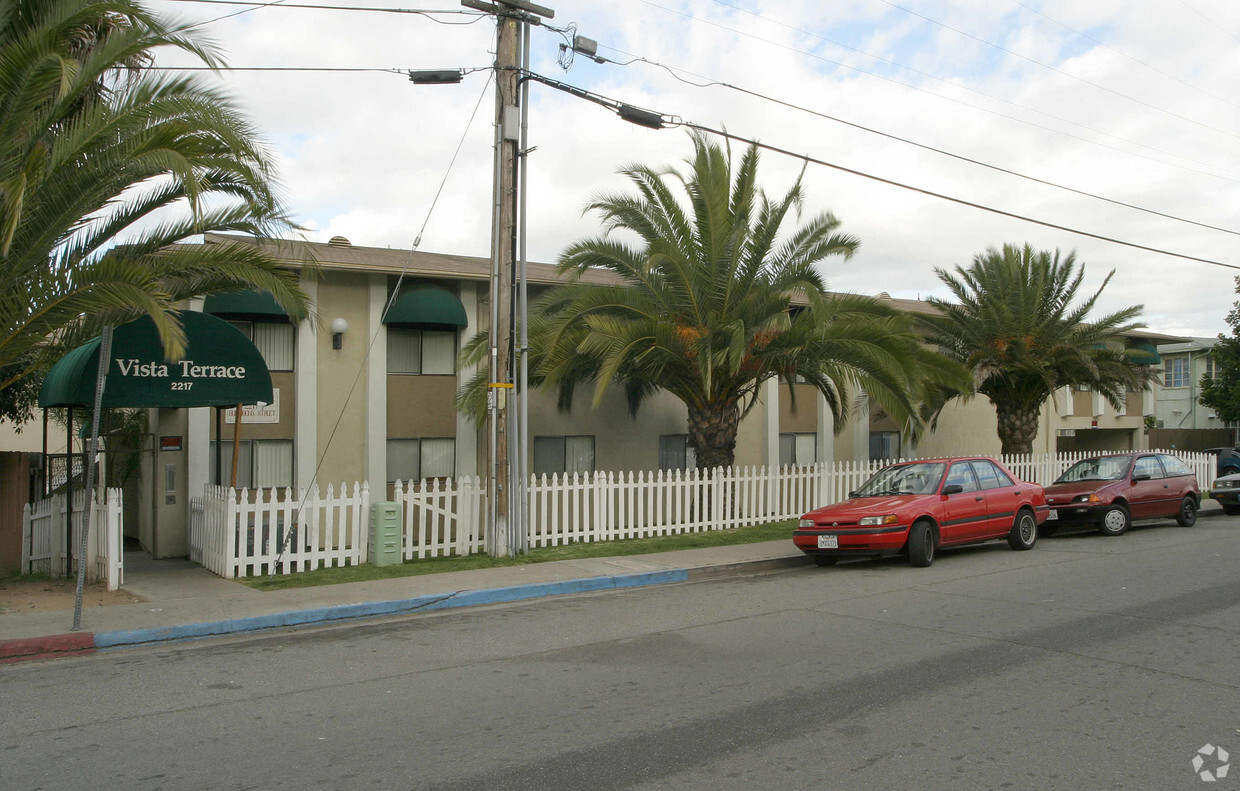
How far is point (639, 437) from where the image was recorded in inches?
844

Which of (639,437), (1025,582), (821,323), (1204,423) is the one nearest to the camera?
(1025,582)

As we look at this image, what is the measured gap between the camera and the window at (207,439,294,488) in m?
17.4

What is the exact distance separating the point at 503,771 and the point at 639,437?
1634cm

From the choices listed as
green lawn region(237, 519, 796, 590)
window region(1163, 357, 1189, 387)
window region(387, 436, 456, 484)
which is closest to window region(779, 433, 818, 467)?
green lawn region(237, 519, 796, 590)

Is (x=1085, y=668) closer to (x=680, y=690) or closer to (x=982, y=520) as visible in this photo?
(x=680, y=690)

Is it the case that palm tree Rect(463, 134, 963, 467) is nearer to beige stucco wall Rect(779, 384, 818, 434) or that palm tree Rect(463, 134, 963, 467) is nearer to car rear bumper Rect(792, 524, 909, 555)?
car rear bumper Rect(792, 524, 909, 555)

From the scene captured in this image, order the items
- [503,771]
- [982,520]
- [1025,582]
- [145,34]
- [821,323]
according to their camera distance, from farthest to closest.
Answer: [821,323] → [982,520] → [1025,582] → [145,34] → [503,771]

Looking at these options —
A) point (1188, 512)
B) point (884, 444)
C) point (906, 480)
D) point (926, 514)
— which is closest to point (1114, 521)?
point (1188, 512)

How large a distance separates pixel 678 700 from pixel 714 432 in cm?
1125

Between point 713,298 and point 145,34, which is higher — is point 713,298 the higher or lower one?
the lower one

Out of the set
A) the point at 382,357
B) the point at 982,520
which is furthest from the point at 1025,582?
the point at 382,357

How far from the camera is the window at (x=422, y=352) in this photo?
61.5ft

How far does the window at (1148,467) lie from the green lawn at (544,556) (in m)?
6.40

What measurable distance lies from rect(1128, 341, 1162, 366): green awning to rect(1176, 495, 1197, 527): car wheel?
19.0 feet
